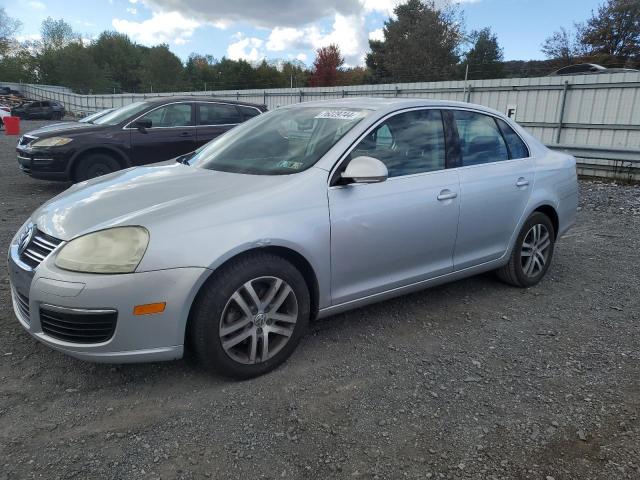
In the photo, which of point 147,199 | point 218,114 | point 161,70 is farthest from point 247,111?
point 161,70

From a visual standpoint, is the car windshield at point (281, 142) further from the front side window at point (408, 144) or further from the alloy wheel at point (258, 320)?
the alloy wheel at point (258, 320)

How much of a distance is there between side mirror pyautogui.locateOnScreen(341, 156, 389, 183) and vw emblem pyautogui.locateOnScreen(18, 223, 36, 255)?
186 centimetres

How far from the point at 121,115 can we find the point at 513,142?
6617 mm

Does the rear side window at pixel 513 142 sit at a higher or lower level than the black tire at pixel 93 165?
higher

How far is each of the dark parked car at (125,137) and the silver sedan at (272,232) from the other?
4.66m

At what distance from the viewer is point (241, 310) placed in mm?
2691

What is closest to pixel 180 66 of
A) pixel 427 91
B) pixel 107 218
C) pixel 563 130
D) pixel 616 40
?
pixel 616 40

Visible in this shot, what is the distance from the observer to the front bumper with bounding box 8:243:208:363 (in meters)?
2.38

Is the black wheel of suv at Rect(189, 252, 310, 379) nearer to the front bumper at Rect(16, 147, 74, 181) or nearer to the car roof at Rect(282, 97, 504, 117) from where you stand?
the car roof at Rect(282, 97, 504, 117)

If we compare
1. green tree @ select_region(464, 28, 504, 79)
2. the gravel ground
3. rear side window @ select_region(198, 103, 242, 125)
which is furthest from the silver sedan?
green tree @ select_region(464, 28, 504, 79)

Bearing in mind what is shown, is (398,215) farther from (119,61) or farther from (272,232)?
(119,61)

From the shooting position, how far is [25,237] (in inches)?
113

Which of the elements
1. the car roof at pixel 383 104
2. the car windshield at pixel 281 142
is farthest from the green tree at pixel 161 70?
the car roof at pixel 383 104

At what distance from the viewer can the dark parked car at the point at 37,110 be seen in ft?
108
